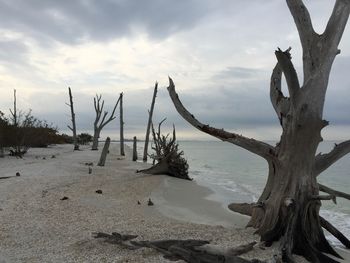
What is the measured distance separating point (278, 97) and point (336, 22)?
4.67ft

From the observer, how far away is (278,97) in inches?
273

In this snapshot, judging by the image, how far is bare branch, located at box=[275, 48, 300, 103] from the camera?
5715 millimetres

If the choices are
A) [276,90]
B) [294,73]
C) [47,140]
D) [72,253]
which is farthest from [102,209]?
[47,140]

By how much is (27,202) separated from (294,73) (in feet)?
19.4

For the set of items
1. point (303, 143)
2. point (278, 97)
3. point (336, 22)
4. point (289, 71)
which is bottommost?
point (303, 143)

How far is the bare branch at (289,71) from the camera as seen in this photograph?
571 centimetres

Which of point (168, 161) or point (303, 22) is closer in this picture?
point (303, 22)

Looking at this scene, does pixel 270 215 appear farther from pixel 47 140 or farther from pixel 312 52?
pixel 47 140

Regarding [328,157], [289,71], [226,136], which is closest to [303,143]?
[328,157]

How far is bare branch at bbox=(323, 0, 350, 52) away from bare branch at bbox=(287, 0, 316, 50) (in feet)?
0.68

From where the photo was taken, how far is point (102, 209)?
869 centimetres

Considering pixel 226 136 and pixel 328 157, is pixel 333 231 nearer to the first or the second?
pixel 328 157

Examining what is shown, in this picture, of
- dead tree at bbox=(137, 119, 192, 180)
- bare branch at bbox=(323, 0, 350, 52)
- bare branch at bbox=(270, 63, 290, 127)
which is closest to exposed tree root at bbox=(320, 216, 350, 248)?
bare branch at bbox=(270, 63, 290, 127)

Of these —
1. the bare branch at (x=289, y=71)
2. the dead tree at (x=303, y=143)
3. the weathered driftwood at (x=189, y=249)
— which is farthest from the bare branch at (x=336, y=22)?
the weathered driftwood at (x=189, y=249)
